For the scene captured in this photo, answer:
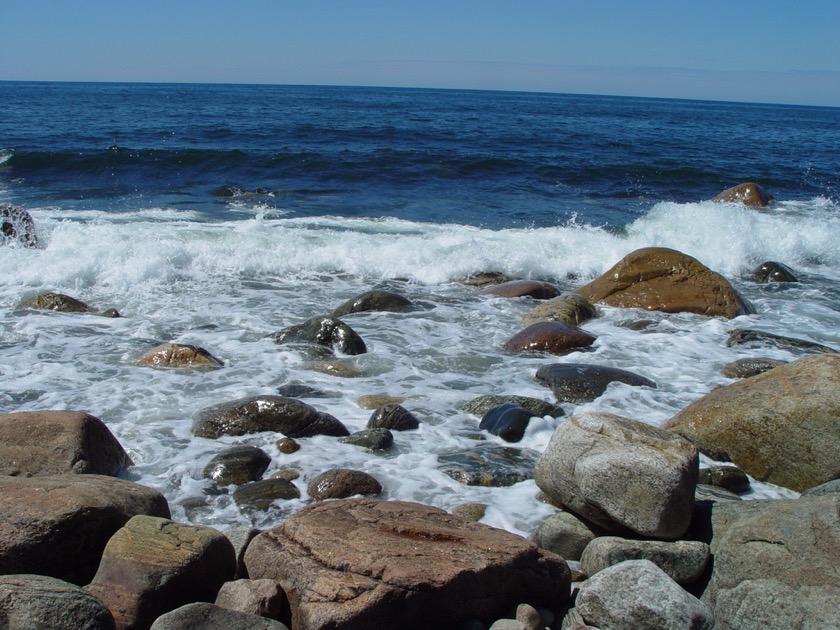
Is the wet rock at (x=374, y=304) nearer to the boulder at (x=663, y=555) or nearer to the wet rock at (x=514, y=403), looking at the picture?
the wet rock at (x=514, y=403)

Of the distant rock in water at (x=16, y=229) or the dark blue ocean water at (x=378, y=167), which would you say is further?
the dark blue ocean water at (x=378, y=167)

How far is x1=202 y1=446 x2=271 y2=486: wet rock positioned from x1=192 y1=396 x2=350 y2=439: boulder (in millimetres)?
514

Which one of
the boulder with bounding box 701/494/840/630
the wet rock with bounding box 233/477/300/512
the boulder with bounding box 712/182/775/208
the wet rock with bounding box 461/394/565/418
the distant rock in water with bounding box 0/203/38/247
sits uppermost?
the boulder with bounding box 712/182/775/208

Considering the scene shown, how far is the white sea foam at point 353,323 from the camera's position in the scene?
576 cm

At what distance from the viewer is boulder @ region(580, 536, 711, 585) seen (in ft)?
13.1

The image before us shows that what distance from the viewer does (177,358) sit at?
24.3 feet

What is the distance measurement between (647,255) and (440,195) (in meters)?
9.12

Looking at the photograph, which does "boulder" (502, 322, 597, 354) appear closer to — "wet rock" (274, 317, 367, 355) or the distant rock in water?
"wet rock" (274, 317, 367, 355)

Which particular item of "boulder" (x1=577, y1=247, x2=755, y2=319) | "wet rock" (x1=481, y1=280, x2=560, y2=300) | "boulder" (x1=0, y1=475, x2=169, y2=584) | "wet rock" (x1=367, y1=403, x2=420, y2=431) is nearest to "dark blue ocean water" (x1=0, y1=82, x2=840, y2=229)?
"wet rock" (x1=481, y1=280, x2=560, y2=300)

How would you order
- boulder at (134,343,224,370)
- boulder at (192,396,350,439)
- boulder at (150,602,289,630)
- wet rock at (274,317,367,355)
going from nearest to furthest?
boulder at (150,602,289,630) → boulder at (192,396,350,439) → boulder at (134,343,224,370) → wet rock at (274,317,367,355)

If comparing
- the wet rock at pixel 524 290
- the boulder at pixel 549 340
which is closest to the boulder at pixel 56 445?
the boulder at pixel 549 340

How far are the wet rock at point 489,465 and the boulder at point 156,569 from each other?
192 cm

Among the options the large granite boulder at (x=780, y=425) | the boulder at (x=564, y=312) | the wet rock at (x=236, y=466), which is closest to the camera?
the wet rock at (x=236, y=466)

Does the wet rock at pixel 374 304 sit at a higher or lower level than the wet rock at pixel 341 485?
higher
